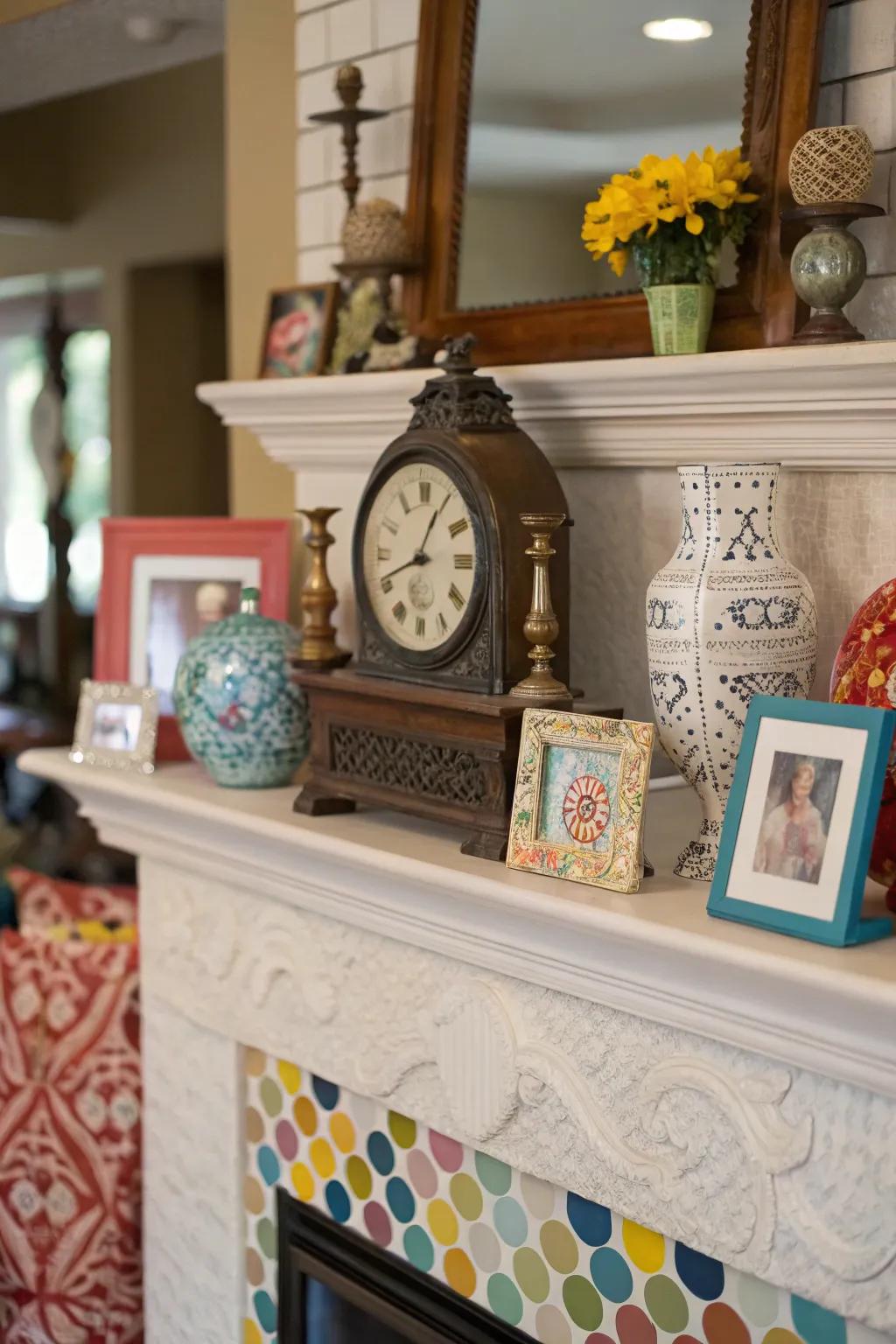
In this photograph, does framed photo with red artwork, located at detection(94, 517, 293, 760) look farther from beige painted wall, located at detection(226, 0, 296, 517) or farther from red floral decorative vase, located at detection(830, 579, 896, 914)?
red floral decorative vase, located at detection(830, 579, 896, 914)

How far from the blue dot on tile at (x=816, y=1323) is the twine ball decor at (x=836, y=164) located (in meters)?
1.01

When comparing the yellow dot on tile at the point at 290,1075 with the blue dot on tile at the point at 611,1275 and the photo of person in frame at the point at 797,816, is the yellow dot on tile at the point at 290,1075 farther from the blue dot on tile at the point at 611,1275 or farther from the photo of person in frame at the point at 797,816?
the photo of person in frame at the point at 797,816

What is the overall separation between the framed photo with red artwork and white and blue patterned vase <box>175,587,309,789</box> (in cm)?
28

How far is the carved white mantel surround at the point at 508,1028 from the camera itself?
127 centimetres

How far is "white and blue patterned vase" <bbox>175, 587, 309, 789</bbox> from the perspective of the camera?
6.29 ft

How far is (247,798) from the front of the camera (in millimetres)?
1921

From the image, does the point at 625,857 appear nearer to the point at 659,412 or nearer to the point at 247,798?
the point at 659,412

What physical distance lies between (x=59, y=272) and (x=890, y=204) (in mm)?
4661

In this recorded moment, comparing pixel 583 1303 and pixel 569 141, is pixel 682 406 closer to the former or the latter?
pixel 569 141

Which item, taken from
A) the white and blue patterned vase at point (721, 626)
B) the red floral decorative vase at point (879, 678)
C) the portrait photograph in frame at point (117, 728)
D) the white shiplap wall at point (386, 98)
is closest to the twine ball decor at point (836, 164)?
the white shiplap wall at point (386, 98)

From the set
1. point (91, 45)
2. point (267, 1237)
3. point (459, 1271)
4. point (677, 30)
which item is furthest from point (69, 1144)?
point (91, 45)

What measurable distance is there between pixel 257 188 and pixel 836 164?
49.5 inches

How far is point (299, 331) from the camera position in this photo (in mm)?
2270

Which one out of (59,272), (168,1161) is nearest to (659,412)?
(168,1161)
